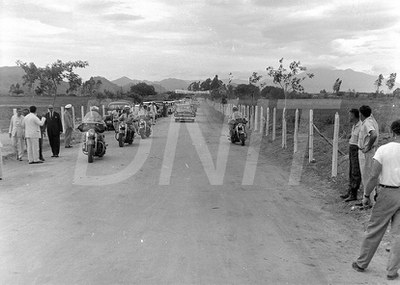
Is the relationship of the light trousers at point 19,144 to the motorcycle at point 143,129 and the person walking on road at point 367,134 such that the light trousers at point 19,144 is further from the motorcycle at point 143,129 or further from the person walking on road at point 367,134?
the person walking on road at point 367,134

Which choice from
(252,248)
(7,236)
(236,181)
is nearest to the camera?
(252,248)

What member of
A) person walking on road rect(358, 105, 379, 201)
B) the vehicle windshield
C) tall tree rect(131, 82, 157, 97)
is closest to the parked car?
the vehicle windshield

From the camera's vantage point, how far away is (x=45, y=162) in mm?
14695

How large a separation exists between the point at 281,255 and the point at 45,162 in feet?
35.4

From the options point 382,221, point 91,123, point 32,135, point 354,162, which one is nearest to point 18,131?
point 32,135

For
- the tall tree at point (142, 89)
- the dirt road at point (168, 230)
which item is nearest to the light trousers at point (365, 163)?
the dirt road at point (168, 230)

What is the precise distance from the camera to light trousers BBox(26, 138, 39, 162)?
14.5 m

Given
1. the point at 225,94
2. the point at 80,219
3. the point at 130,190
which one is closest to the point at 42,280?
the point at 80,219

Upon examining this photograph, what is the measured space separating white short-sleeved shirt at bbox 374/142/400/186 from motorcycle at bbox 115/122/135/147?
14644 mm

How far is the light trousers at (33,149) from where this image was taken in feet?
47.4

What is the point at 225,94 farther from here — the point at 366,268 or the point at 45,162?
the point at 366,268

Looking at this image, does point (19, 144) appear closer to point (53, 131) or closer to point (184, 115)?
point (53, 131)

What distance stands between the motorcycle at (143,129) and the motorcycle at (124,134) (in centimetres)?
289

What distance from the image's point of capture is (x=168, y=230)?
6.94 m
